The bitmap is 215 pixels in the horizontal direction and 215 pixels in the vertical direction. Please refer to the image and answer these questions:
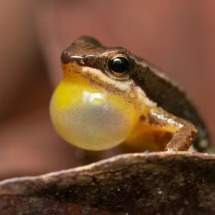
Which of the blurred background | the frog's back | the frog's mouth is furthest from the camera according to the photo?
the blurred background

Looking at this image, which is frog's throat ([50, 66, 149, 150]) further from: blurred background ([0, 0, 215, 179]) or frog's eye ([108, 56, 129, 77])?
blurred background ([0, 0, 215, 179])

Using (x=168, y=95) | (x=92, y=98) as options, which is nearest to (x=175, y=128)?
(x=168, y=95)

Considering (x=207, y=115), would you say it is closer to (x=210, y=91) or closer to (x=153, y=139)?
(x=210, y=91)

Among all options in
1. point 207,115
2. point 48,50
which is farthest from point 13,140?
point 207,115

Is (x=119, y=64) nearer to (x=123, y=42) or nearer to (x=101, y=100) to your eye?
(x=101, y=100)

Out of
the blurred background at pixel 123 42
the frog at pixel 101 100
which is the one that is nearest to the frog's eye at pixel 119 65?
the frog at pixel 101 100

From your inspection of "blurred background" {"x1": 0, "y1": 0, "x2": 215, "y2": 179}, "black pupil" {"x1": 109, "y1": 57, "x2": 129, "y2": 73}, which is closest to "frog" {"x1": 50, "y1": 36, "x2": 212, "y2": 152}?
"black pupil" {"x1": 109, "y1": 57, "x2": 129, "y2": 73}
